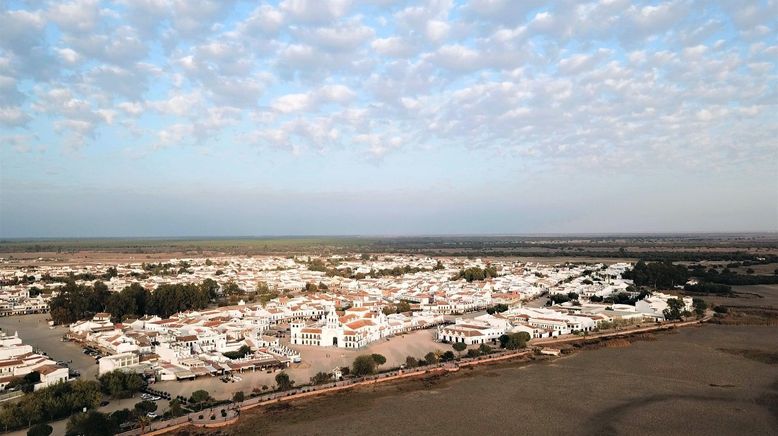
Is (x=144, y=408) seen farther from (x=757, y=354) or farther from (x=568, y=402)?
(x=757, y=354)

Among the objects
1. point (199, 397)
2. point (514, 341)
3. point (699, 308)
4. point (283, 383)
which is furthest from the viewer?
point (699, 308)

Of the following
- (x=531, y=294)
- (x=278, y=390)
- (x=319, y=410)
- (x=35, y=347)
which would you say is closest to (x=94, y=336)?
(x=35, y=347)

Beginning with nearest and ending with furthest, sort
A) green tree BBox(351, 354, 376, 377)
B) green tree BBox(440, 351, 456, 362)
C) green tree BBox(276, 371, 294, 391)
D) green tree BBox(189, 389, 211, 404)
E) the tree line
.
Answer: green tree BBox(189, 389, 211, 404) < green tree BBox(276, 371, 294, 391) < green tree BBox(351, 354, 376, 377) < green tree BBox(440, 351, 456, 362) < the tree line

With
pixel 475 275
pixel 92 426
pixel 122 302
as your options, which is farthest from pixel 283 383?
pixel 475 275

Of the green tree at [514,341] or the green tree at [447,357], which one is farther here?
the green tree at [514,341]

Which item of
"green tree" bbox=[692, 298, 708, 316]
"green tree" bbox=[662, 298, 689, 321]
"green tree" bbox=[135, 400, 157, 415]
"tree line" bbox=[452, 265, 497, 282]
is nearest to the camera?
"green tree" bbox=[135, 400, 157, 415]

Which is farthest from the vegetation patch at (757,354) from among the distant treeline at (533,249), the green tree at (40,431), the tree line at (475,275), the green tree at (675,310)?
the distant treeline at (533,249)

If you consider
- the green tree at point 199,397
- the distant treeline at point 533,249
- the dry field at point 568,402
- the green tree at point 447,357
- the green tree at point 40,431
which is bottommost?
the dry field at point 568,402

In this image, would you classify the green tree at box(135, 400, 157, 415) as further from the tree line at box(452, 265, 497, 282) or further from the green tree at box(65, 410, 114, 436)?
the tree line at box(452, 265, 497, 282)

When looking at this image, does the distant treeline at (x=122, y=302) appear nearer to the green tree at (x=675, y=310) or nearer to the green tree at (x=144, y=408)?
the green tree at (x=144, y=408)

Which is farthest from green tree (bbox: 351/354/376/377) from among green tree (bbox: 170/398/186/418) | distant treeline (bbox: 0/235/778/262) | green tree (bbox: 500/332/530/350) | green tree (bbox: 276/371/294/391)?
distant treeline (bbox: 0/235/778/262)

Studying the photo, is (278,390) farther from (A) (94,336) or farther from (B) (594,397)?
(A) (94,336)
